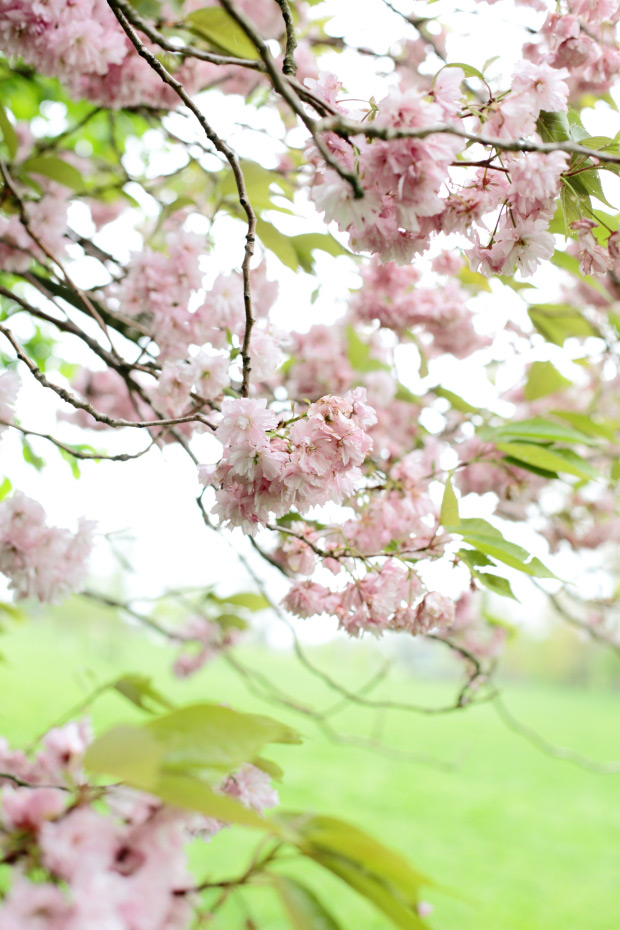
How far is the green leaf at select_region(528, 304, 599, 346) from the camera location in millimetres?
1350

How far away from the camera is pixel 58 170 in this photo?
1081 mm

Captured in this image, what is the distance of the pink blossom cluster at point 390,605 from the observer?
729 millimetres

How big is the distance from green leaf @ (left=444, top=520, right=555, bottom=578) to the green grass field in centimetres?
Result: 38

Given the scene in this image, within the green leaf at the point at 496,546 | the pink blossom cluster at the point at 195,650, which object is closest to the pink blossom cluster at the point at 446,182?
the green leaf at the point at 496,546

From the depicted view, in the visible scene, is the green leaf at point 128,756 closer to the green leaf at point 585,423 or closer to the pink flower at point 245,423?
the pink flower at point 245,423

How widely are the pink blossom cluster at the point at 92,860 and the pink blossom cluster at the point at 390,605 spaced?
Answer: 1.18 ft

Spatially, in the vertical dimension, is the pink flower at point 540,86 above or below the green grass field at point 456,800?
below

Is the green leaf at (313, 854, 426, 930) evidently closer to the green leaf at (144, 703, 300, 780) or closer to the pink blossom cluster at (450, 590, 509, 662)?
the green leaf at (144, 703, 300, 780)

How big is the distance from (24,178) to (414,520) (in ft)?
2.76

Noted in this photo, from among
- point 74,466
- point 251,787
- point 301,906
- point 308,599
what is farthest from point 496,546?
point 74,466

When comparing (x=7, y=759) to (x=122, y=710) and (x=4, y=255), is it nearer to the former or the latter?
(x=4, y=255)

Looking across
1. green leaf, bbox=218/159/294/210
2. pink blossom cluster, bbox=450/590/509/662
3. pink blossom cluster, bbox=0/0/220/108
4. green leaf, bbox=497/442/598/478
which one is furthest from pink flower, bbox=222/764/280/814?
pink blossom cluster, bbox=450/590/509/662

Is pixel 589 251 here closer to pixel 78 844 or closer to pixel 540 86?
pixel 540 86

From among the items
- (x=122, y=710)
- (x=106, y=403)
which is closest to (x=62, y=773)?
(x=106, y=403)
